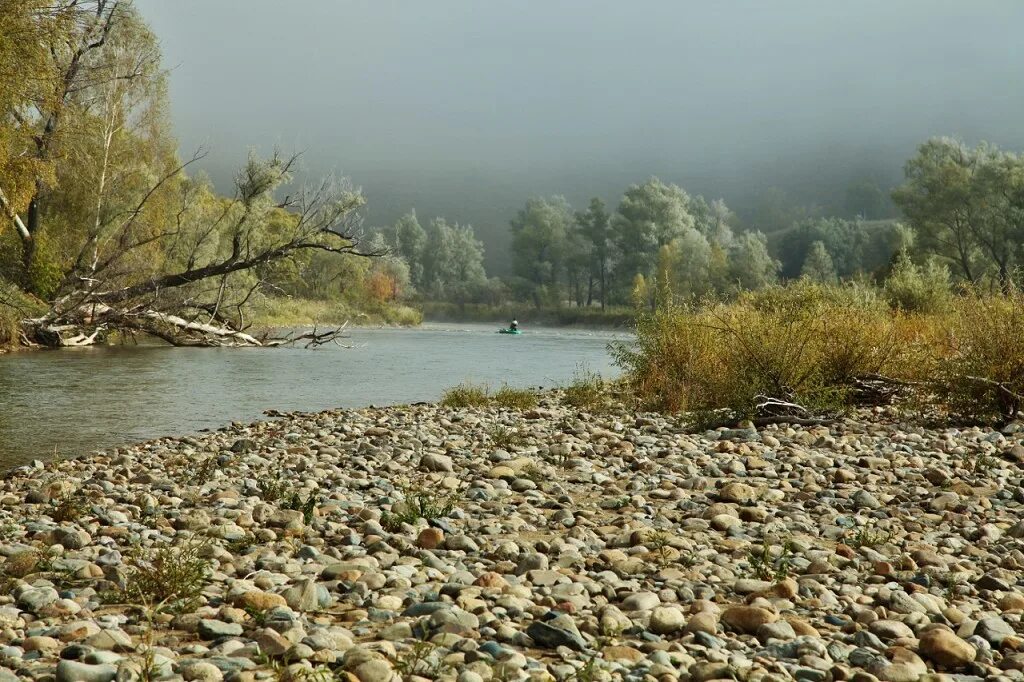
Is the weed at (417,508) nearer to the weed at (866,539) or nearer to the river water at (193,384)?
the weed at (866,539)

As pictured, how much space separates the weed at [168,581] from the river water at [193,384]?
21.1 feet

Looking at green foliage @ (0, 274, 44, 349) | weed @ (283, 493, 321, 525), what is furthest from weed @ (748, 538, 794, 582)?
green foliage @ (0, 274, 44, 349)

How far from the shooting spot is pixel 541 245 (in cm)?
10181

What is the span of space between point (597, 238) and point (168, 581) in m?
91.6

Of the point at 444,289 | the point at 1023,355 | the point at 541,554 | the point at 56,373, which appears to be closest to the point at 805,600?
the point at 541,554

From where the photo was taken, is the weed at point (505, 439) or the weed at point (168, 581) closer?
the weed at point (168, 581)

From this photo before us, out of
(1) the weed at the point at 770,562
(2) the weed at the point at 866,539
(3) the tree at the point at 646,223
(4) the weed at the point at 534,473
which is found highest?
(3) the tree at the point at 646,223

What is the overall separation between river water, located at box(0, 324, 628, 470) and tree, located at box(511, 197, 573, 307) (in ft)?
217

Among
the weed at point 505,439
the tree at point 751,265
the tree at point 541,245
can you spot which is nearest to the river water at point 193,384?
the weed at point 505,439

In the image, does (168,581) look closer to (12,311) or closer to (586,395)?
(586,395)

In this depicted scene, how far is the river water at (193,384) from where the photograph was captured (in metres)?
12.7

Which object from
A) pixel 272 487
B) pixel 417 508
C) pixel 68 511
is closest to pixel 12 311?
pixel 272 487

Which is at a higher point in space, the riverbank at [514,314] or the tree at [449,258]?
the tree at [449,258]

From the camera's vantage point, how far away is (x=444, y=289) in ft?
342
